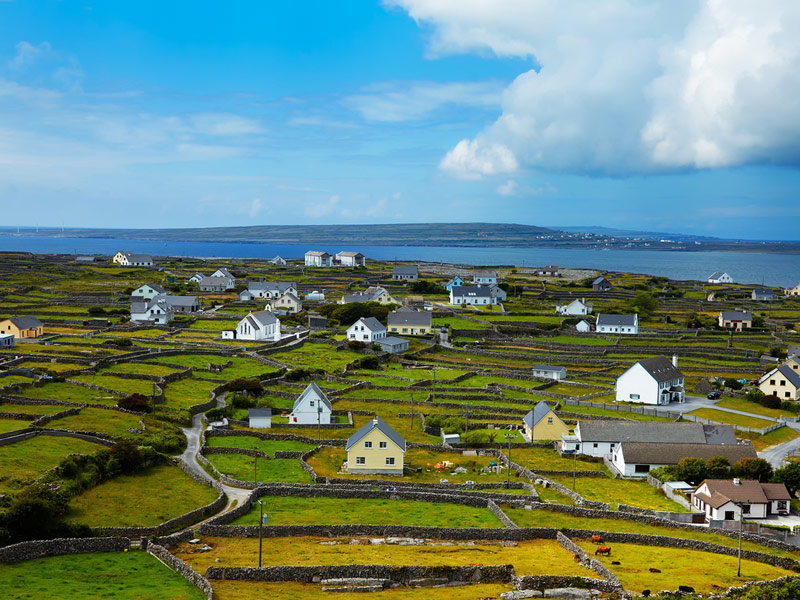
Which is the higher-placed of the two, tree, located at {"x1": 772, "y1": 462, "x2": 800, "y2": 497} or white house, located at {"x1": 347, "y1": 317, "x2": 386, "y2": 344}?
white house, located at {"x1": 347, "y1": 317, "x2": 386, "y2": 344}

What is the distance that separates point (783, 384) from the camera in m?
63.0

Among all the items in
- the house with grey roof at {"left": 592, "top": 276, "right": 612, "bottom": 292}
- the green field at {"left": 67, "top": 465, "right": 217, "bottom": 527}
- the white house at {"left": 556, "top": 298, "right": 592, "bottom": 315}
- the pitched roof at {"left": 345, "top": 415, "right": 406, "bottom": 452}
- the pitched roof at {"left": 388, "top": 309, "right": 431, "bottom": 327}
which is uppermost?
the house with grey roof at {"left": 592, "top": 276, "right": 612, "bottom": 292}

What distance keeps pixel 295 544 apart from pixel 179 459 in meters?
14.2

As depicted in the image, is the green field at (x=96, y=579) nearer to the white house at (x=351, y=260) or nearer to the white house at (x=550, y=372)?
the white house at (x=550, y=372)

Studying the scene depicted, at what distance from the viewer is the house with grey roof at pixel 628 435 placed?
46.8 metres

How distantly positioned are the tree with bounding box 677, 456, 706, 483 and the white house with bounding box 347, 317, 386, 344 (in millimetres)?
44072

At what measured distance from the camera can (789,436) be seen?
5231 centimetres

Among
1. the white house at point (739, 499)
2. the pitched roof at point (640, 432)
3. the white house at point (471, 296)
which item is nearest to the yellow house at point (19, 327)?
the pitched roof at point (640, 432)

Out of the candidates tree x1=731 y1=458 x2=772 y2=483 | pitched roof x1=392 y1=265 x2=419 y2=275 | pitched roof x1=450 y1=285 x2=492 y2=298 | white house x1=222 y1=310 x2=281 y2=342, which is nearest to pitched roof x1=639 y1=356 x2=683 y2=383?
tree x1=731 y1=458 x2=772 y2=483

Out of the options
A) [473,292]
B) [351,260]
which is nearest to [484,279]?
[473,292]

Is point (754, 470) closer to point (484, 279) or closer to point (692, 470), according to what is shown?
point (692, 470)

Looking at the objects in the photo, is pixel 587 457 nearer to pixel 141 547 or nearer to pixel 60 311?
pixel 141 547

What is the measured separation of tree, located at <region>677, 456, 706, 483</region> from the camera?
135ft

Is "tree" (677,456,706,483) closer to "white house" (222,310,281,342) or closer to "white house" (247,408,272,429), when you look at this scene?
"white house" (247,408,272,429)
